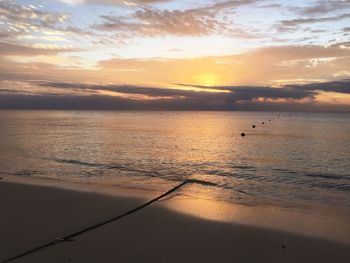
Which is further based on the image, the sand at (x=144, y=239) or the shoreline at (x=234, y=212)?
the shoreline at (x=234, y=212)

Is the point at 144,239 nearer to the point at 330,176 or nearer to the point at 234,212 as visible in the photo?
the point at 234,212

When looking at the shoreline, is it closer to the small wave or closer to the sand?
the sand

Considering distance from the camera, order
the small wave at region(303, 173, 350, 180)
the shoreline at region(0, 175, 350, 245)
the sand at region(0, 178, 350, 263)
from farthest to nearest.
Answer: the small wave at region(303, 173, 350, 180) → the shoreline at region(0, 175, 350, 245) → the sand at region(0, 178, 350, 263)

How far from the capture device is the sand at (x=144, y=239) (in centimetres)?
844

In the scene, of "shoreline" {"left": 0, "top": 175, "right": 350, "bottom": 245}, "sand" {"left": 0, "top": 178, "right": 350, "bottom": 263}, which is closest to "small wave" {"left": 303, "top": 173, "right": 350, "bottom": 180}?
"shoreline" {"left": 0, "top": 175, "right": 350, "bottom": 245}

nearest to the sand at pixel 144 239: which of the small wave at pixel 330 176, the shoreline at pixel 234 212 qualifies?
the shoreline at pixel 234 212

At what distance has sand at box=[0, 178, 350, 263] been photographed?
844cm

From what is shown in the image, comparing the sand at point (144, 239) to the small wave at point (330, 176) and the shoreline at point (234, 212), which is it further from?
the small wave at point (330, 176)

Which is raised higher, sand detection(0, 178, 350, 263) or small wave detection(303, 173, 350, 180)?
sand detection(0, 178, 350, 263)

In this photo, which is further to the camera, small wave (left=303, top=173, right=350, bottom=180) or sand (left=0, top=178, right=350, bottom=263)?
small wave (left=303, top=173, right=350, bottom=180)

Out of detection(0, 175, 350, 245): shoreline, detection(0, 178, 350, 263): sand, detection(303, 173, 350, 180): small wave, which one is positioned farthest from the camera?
detection(303, 173, 350, 180): small wave

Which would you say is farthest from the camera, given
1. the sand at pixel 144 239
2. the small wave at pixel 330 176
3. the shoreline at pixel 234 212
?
the small wave at pixel 330 176

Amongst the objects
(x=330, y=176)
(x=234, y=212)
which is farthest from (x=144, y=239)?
(x=330, y=176)

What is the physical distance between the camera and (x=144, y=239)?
966 centimetres
